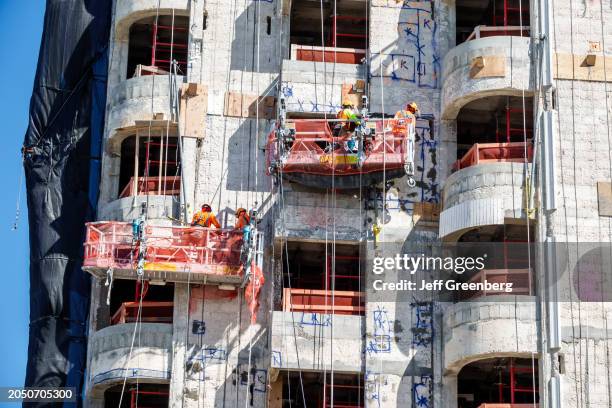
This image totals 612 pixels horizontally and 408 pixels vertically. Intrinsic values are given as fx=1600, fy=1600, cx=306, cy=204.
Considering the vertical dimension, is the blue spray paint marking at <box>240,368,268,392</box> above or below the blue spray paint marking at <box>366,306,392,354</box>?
below

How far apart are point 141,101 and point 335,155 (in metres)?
6.36

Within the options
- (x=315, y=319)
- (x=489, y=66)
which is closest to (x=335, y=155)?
(x=315, y=319)

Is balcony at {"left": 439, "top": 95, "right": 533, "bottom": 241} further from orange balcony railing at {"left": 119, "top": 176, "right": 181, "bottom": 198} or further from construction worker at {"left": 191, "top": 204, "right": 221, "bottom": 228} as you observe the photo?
orange balcony railing at {"left": 119, "top": 176, "right": 181, "bottom": 198}

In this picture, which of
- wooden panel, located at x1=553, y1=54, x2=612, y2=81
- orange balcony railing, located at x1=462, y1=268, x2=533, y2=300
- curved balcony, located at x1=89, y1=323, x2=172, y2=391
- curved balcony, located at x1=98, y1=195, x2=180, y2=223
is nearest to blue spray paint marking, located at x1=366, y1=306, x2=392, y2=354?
orange balcony railing, located at x1=462, y1=268, x2=533, y2=300

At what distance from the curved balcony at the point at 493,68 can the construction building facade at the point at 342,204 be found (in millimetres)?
64

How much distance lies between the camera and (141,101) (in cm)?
4912

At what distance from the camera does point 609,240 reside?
46.1 m

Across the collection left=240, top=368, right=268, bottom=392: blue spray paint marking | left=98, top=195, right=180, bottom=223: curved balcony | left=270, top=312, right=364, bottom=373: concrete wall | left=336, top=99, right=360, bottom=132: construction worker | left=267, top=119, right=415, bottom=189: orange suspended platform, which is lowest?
left=240, top=368, right=268, bottom=392: blue spray paint marking

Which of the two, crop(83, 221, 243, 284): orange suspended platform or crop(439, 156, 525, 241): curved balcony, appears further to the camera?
crop(83, 221, 243, 284): orange suspended platform

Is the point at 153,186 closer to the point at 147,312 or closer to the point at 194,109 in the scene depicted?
the point at 194,109

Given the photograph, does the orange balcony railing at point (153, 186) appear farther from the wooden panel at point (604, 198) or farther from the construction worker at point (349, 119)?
the wooden panel at point (604, 198)

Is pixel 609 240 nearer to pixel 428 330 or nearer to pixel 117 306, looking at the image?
pixel 428 330

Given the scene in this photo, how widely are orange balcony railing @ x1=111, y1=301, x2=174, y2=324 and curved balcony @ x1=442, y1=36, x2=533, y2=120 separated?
423 inches

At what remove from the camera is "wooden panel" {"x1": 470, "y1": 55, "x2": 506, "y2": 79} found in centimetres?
4750
